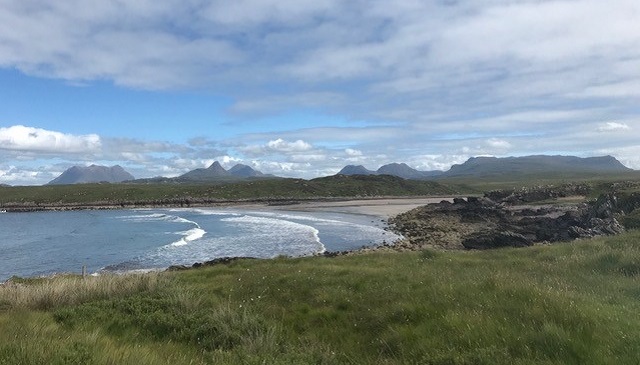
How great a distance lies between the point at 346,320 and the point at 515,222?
45.0 metres

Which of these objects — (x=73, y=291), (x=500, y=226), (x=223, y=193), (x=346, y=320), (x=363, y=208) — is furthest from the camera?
(x=223, y=193)

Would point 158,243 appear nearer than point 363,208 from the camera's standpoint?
Yes

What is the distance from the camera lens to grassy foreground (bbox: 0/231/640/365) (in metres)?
7.50

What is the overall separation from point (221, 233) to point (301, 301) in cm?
4927

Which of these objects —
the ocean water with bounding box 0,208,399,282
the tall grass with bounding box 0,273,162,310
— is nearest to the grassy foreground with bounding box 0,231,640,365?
the tall grass with bounding box 0,273,162,310

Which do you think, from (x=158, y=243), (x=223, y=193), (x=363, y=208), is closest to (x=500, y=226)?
(x=158, y=243)

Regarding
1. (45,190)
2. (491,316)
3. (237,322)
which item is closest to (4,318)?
(237,322)

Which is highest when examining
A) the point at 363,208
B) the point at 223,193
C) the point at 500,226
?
the point at 223,193

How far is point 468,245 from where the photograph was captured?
3834 centimetres

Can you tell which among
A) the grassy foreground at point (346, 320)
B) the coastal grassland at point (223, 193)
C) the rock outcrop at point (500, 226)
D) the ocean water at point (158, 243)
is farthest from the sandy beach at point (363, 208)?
the grassy foreground at point (346, 320)

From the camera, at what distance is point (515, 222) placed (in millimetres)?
51375

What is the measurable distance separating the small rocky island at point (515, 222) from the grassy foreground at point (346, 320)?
21.3m

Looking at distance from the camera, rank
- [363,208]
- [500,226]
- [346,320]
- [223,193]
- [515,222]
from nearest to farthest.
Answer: [346,320] < [500,226] < [515,222] < [363,208] < [223,193]

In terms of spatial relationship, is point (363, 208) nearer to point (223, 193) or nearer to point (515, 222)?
point (515, 222)
